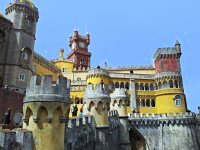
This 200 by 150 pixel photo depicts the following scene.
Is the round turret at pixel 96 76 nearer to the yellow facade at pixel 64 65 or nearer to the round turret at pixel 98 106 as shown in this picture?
the yellow facade at pixel 64 65

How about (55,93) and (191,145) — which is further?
(191,145)

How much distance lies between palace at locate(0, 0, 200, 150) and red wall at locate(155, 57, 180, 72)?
0.70ft

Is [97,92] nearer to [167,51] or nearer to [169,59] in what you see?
[169,59]

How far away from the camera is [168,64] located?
195 feet

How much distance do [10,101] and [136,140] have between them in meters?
25.4

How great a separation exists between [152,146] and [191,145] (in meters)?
6.64

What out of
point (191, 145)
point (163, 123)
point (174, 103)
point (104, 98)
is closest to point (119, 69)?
point (174, 103)

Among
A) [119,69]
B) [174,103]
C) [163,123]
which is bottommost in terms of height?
[163,123]

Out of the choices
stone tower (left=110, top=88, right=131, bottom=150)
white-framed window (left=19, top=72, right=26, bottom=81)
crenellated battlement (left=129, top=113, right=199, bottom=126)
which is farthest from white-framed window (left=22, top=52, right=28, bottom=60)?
crenellated battlement (left=129, top=113, right=199, bottom=126)

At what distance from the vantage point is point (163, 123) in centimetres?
4756

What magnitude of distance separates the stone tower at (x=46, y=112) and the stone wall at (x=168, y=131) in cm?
3616

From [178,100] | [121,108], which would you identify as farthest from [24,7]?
[178,100]

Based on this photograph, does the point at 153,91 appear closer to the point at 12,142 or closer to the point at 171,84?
the point at 171,84

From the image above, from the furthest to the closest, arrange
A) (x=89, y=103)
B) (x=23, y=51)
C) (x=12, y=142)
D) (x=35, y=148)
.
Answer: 1. (x=23, y=51)
2. (x=89, y=103)
3. (x=12, y=142)
4. (x=35, y=148)
